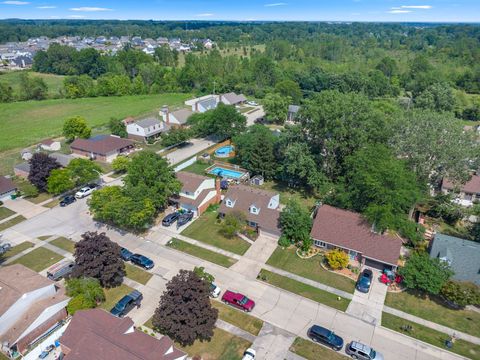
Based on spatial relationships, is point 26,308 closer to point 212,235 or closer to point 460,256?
point 212,235

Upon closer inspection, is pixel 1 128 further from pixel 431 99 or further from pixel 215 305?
A: pixel 431 99

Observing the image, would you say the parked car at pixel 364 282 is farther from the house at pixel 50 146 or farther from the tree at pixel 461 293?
the house at pixel 50 146

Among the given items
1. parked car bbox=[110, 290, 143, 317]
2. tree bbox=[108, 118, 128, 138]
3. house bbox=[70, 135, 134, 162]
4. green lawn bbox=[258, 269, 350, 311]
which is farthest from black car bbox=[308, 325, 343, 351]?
tree bbox=[108, 118, 128, 138]

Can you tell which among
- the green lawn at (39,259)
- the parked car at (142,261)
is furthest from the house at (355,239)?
the green lawn at (39,259)

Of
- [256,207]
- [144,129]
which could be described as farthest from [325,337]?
[144,129]

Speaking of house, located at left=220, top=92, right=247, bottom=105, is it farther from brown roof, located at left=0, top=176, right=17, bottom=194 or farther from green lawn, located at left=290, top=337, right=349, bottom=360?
green lawn, located at left=290, top=337, right=349, bottom=360

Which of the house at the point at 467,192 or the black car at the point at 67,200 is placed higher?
the house at the point at 467,192

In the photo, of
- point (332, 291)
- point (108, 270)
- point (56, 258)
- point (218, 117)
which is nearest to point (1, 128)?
point (218, 117)
